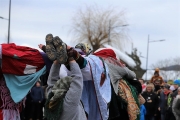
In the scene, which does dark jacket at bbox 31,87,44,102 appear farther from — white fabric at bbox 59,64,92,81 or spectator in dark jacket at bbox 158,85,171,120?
white fabric at bbox 59,64,92,81

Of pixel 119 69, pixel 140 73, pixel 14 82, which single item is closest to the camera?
pixel 14 82

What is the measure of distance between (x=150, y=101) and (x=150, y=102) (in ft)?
0.13

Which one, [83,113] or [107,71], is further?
[107,71]

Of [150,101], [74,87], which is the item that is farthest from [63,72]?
[150,101]

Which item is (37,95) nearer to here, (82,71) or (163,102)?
(163,102)

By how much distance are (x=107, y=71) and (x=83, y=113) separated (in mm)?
761

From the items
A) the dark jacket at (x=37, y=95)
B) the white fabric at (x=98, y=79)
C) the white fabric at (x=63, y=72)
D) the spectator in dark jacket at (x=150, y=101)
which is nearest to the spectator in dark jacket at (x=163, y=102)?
the spectator in dark jacket at (x=150, y=101)

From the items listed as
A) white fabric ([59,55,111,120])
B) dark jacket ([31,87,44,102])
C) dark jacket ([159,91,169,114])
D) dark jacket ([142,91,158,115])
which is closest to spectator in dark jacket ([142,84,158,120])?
dark jacket ([142,91,158,115])

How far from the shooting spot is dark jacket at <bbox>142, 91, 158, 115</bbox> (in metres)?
12.9

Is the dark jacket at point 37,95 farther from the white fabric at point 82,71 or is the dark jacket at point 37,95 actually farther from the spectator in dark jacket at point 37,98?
the white fabric at point 82,71

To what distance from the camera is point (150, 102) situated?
1295cm

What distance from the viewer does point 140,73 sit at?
1706 inches

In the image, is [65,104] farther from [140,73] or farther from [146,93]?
[140,73]

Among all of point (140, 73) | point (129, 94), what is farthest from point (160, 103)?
point (140, 73)
